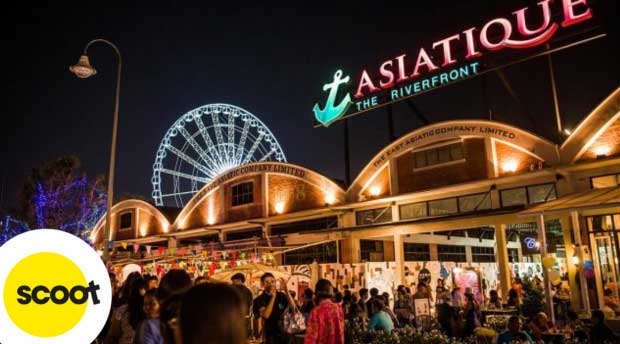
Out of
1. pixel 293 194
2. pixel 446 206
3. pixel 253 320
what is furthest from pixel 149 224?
pixel 253 320

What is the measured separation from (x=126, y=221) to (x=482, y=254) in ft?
74.7

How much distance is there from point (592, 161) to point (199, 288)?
577 inches

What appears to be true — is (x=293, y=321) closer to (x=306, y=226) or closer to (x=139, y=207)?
(x=306, y=226)

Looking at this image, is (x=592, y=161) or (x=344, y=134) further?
(x=344, y=134)

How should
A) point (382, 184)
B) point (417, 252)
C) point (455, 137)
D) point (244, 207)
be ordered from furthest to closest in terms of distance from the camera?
point (244, 207) → point (417, 252) → point (382, 184) → point (455, 137)

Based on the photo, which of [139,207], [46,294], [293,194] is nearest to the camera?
[46,294]

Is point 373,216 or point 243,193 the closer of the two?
point 373,216

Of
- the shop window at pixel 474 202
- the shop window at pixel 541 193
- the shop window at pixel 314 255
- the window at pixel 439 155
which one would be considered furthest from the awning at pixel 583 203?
the shop window at pixel 314 255

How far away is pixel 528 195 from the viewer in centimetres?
1563

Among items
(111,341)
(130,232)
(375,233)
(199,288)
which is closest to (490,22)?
(375,233)

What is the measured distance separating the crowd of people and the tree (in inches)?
904

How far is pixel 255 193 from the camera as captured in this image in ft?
81.3

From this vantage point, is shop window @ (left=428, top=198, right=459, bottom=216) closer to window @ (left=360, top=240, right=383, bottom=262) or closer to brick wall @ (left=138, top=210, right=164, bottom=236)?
window @ (left=360, top=240, right=383, bottom=262)

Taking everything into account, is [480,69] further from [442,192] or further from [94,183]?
[94,183]
